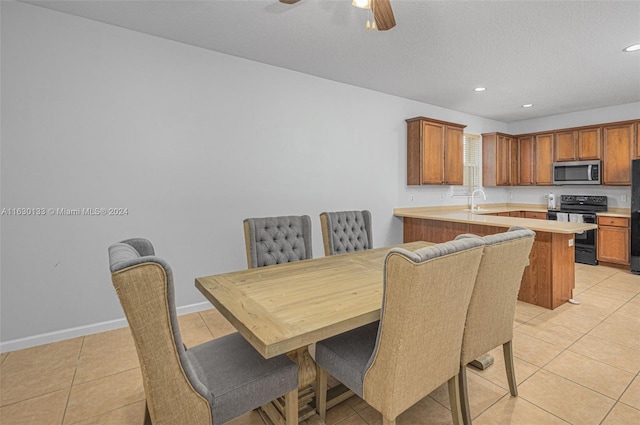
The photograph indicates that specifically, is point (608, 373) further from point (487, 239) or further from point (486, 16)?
point (486, 16)

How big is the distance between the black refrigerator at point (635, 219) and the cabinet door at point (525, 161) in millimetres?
1582

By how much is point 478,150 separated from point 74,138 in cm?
607

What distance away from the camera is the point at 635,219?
4.35 metres

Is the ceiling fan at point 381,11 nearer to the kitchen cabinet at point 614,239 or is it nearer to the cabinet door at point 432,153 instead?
the cabinet door at point 432,153

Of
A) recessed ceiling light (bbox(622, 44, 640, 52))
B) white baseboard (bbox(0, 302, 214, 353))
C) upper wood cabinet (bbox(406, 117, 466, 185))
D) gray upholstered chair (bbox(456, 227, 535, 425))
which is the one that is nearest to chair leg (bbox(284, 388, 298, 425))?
gray upholstered chair (bbox(456, 227, 535, 425))

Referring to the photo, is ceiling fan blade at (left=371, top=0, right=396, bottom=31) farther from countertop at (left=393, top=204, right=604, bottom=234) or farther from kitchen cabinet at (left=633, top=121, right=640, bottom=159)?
kitchen cabinet at (left=633, top=121, right=640, bottom=159)

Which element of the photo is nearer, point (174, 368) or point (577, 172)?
point (174, 368)

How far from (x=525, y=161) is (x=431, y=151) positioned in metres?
2.58

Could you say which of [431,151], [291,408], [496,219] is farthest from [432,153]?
[291,408]

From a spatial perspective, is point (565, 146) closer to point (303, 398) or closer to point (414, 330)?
point (414, 330)

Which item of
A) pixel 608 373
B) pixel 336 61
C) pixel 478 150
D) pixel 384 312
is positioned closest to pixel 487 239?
pixel 384 312

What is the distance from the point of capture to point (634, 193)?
171 inches

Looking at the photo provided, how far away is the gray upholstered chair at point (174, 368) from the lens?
38.1 inches

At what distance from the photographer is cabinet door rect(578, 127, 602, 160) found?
5.02 m
